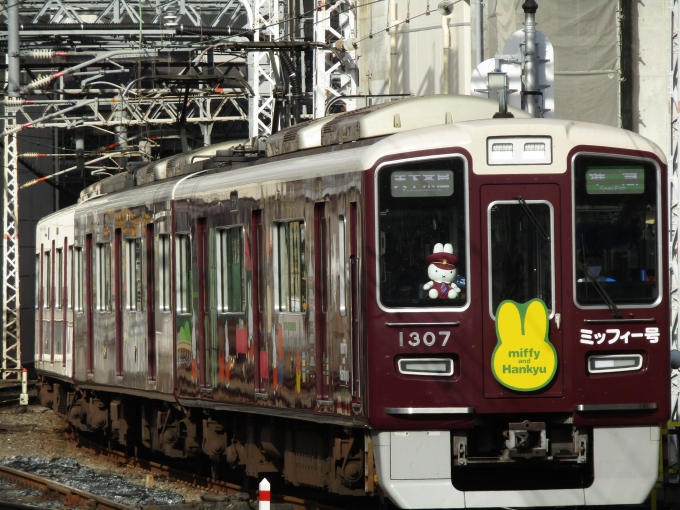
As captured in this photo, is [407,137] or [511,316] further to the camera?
[407,137]

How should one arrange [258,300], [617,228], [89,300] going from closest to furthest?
[617,228]
[258,300]
[89,300]

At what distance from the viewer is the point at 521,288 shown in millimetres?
8609

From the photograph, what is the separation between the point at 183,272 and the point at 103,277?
127 inches

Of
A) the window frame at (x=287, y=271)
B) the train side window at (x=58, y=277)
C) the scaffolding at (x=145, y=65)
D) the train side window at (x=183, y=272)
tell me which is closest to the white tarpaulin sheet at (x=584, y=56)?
the scaffolding at (x=145, y=65)

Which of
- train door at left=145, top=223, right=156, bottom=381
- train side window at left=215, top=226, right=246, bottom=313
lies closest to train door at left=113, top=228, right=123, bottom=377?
train door at left=145, top=223, right=156, bottom=381

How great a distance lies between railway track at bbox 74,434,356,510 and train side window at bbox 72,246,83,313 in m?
1.77

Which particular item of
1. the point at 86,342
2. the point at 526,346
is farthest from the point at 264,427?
the point at 86,342

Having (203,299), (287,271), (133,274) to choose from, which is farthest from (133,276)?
(287,271)

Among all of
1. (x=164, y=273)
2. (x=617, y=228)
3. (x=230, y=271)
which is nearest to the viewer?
(x=617, y=228)

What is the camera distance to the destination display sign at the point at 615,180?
8766 mm

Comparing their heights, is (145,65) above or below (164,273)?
above

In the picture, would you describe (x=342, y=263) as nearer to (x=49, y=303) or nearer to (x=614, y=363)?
(x=614, y=363)

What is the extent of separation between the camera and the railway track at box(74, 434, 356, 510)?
10836mm

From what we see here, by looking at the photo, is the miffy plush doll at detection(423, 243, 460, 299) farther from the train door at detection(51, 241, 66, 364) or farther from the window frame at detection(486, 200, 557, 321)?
the train door at detection(51, 241, 66, 364)
